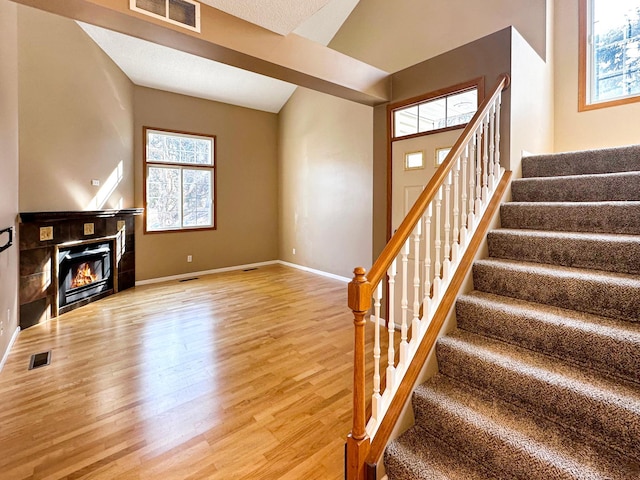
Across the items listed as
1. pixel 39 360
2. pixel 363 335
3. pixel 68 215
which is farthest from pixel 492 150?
pixel 68 215

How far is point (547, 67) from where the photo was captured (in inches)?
131

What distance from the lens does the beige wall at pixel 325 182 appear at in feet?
17.4

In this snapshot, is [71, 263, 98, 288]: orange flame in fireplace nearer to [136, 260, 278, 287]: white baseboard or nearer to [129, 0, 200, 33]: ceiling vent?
[136, 260, 278, 287]: white baseboard

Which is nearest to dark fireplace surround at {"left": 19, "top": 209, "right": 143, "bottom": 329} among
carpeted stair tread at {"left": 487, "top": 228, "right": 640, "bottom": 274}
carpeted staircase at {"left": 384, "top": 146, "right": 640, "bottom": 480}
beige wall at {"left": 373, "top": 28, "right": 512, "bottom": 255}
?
beige wall at {"left": 373, "top": 28, "right": 512, "bottom": 255}

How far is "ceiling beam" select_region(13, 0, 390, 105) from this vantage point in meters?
1.93

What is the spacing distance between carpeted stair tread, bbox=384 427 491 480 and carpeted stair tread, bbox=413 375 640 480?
0.03 meters

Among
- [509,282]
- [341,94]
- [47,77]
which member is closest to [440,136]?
[341,94]

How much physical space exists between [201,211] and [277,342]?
3.98m

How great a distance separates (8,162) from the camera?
3012 mm

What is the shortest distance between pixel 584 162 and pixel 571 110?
138 cm

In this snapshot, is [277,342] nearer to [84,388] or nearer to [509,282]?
[84,388]

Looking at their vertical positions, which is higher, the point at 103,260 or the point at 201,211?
the point at 201,211

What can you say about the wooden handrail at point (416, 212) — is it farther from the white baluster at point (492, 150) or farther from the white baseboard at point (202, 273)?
the white baseboard at point (202, 273)

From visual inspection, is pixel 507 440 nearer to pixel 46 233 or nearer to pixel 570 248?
pixel 570 248
